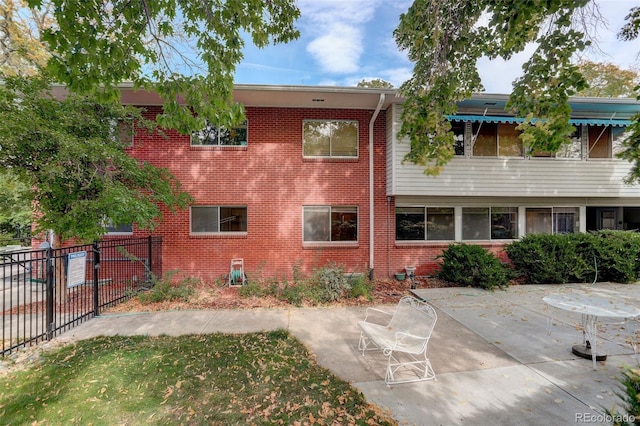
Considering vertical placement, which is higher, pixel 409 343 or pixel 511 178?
pixel 511 178

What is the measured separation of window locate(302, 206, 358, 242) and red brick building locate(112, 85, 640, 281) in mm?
34

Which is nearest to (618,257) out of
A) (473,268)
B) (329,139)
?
(473,268)

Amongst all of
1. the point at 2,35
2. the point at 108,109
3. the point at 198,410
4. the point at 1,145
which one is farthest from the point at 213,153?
the point at 2,35

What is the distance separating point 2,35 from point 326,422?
1952cm

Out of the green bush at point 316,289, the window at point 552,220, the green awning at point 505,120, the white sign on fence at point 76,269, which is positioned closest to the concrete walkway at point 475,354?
the green bush at point 316,289

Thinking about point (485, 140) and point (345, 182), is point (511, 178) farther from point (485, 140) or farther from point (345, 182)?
point (345, 182)

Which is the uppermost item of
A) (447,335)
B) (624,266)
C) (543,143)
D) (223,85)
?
(223,85)

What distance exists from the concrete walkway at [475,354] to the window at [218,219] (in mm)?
3136

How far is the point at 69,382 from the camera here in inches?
136

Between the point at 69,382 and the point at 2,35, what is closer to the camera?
the point at 69,382

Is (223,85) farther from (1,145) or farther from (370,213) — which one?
(370,213)

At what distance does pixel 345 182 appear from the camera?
9.06m

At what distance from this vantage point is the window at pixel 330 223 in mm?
9016

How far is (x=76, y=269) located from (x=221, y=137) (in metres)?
5.17
